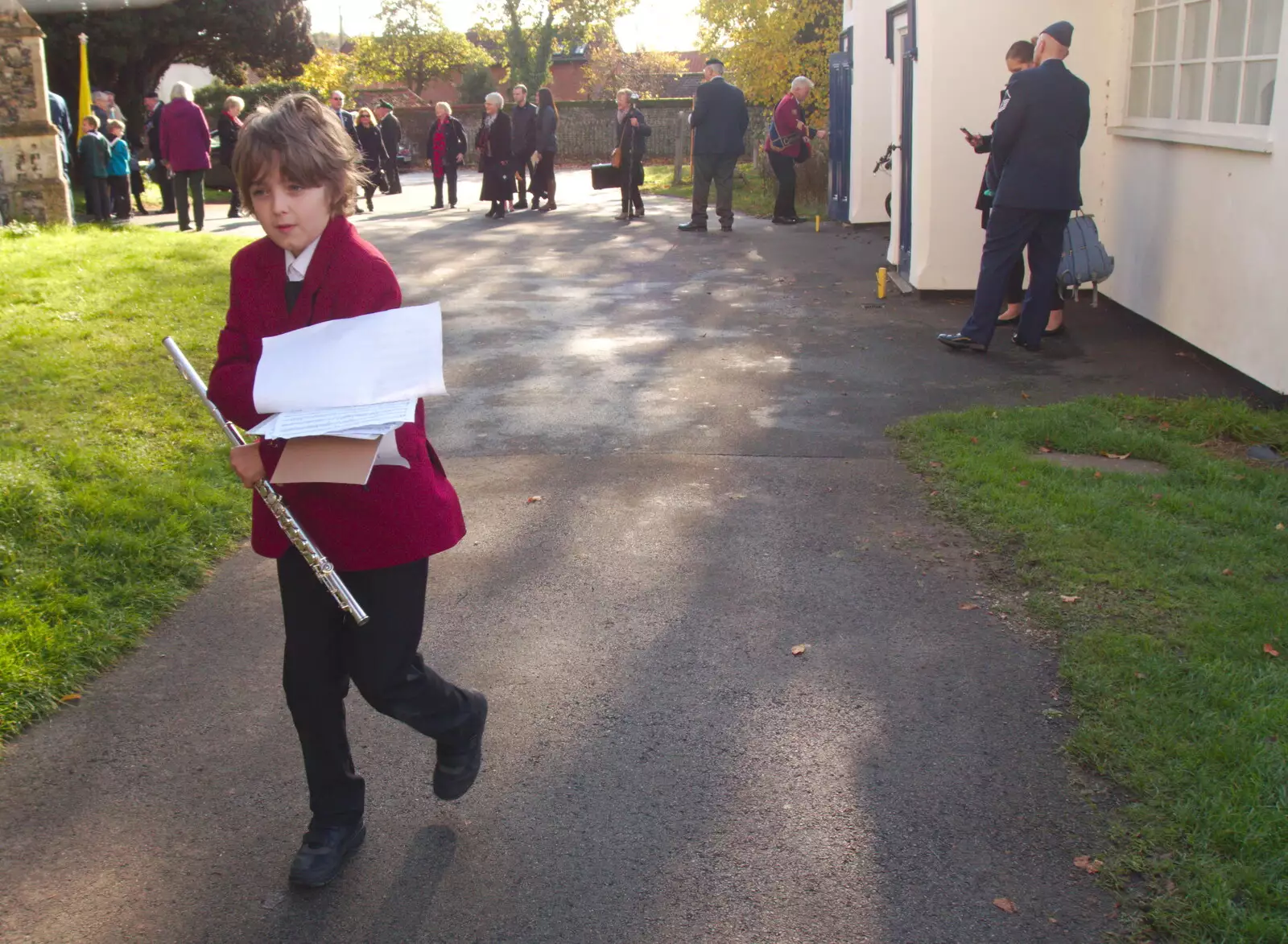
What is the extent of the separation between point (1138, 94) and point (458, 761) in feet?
29.6

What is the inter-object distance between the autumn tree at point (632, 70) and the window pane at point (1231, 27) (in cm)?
4907

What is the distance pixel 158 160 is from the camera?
67.3 feet

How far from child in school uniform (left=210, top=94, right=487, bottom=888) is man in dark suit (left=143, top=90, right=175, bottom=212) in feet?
58.0

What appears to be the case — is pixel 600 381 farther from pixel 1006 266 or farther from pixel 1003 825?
pixel 1003 825

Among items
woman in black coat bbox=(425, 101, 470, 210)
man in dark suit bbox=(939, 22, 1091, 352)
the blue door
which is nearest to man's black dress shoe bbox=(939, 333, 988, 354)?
man in dark suit bbox=(939, 22, 1091, 352)

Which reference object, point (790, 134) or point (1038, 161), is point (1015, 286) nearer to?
point (1038, 161)

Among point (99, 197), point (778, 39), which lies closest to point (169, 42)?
point (99, 197)

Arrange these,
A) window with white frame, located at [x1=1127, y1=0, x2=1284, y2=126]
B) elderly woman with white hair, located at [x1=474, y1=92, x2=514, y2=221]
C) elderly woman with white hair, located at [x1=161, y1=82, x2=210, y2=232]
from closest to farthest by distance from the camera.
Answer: window with white frame, located at [x1=1127, y1=0, x2=1284, y2=126]
elderly woman with white hair, located at [x1=161, y1=82, x2=210, y2=232]
elderly woman with white hair, located at [x1=474, y1=92, x2=514, y2=221]

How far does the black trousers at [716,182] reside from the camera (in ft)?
57.1

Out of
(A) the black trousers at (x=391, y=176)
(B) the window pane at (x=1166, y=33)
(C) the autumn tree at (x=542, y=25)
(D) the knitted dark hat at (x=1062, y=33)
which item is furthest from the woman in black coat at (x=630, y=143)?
(C) the autumn tree at (x=542, y=25)

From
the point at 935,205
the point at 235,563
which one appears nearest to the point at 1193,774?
the point at 235,563

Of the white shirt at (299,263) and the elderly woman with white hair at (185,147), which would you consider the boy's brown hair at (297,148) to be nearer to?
the white shirt at (299,263)

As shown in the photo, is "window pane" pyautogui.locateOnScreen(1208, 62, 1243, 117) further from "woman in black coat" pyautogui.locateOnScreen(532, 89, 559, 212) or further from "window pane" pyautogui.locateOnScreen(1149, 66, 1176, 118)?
"woman in black coat" pyautogui.locateOnScreen(532, 89, 559, 212)

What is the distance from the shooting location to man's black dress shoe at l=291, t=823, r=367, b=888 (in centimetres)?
301
